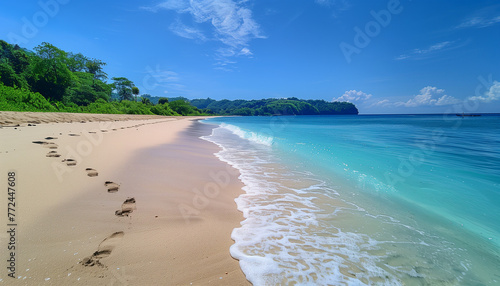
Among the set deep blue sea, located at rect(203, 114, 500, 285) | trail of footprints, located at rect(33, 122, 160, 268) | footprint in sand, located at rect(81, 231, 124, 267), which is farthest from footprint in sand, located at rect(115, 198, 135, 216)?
deep blue sea, located at rect(203, 114, 500, 285)

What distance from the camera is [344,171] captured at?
647 cm

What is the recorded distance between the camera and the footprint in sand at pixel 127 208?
8.84ft

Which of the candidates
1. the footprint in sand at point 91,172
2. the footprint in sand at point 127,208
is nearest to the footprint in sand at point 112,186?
the footprint in sand at point 127,208

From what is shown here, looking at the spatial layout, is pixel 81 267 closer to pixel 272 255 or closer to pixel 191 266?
pixel 191 266

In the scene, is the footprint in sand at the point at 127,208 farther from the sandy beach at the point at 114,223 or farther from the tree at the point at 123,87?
the tree at the point at 123,87

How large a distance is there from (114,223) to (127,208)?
40 cm

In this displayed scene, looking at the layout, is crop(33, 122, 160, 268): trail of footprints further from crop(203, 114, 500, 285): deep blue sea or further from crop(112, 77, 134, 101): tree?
crop(112, 77, 134, 101): tree

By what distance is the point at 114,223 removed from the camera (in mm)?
2443

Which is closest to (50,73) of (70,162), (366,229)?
(70,162)

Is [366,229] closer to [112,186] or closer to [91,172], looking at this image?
[112,186]

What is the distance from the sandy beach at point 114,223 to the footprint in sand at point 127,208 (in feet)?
0.04

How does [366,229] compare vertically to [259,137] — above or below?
above

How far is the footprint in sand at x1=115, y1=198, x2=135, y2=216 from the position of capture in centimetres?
269

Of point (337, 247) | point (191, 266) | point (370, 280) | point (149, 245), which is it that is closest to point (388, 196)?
point (337, 247)
